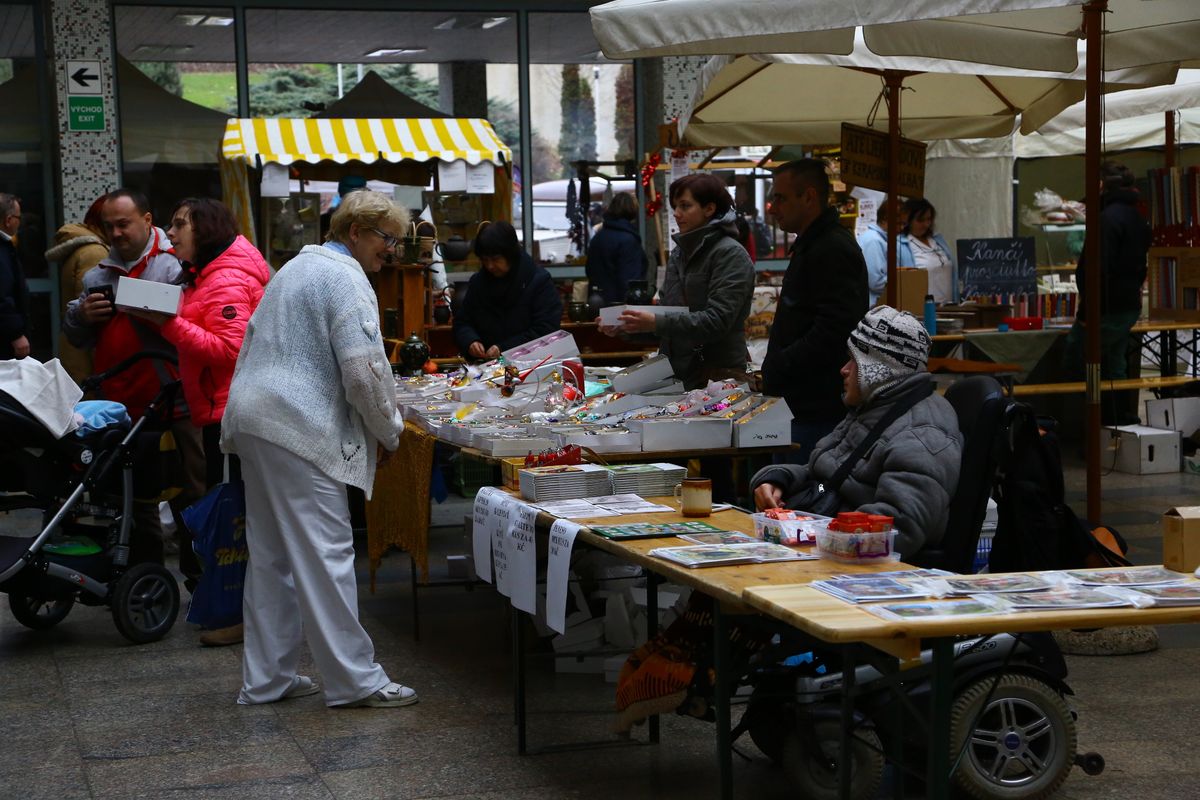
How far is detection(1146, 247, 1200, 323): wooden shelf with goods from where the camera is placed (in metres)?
10.5

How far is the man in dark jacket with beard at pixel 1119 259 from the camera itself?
11.5m

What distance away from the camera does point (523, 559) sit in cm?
483

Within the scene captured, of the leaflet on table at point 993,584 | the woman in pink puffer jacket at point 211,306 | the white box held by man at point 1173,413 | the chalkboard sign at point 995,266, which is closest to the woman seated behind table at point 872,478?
the leaflet on table at point 993,584

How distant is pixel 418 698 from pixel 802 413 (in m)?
2.01

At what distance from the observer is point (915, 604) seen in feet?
10.8

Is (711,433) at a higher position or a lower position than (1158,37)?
lower

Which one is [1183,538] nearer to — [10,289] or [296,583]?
[296,583]

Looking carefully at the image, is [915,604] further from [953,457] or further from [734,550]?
[953,457]

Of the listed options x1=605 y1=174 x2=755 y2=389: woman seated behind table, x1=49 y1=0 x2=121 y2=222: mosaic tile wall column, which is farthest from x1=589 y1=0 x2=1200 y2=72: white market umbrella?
x1=49 y1=0 x2=121 y2=222: mosaic tile wall column

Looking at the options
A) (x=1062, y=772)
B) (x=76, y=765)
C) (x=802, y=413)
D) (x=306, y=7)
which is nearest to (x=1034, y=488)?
(x=1062, y=772)

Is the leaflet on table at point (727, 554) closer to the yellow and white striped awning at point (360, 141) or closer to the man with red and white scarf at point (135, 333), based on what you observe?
the man with red and white scarf at point (135, 333)

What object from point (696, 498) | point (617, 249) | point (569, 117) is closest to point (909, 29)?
point (696, 498)

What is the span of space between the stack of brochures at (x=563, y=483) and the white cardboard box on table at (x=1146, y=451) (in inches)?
277

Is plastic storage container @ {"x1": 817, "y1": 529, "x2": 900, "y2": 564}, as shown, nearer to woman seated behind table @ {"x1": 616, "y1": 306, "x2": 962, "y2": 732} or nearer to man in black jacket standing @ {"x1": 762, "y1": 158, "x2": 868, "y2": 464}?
woman seated behind table @ {"x1": 616, "y1": 306, "x2": 962, "y2": 732}
